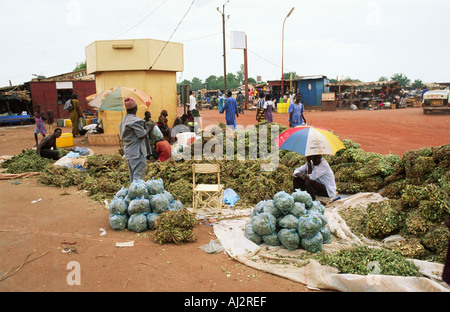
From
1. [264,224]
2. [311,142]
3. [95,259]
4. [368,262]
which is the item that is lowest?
[95,259]

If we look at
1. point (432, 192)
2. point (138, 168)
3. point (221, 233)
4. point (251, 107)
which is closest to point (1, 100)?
point (251, 107)

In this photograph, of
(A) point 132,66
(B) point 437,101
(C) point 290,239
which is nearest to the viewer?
(C) point 290,239

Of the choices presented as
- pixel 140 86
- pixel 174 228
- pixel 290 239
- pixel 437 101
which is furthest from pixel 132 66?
pixel 437 101

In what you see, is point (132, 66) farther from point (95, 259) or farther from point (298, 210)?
point (298, 210)

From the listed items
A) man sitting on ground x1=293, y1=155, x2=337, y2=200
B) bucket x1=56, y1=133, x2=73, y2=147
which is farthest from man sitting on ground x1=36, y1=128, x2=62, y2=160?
man sitting on ground x1=293, y1=155, x2=337, y2=200

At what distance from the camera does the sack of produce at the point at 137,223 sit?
4938mm

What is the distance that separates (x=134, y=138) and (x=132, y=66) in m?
8.30

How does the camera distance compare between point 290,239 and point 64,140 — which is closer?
point 290,239

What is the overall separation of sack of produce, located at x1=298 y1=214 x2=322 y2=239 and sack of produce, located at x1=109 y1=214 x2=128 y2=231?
2483 mm

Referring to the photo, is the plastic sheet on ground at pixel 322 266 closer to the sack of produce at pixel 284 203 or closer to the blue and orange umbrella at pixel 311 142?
the sack of produce at pixel 284 203

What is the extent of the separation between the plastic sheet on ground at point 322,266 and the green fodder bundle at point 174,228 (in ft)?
1.42

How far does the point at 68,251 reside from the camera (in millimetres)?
4277

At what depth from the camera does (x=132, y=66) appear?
1330cm

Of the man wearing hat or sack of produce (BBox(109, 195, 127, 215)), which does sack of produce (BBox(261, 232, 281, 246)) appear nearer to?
sack of produce (BBox(109, 195, 127, 215))
